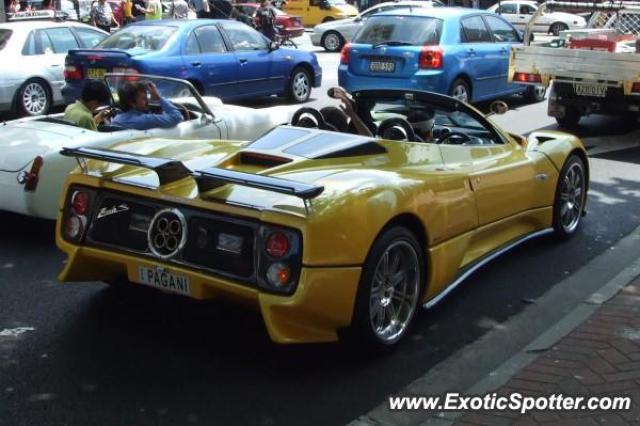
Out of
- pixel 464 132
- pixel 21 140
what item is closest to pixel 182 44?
pixel 21 140

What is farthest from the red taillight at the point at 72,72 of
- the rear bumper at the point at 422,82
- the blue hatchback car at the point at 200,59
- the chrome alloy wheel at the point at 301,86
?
the rear bumper at the point at 422,82

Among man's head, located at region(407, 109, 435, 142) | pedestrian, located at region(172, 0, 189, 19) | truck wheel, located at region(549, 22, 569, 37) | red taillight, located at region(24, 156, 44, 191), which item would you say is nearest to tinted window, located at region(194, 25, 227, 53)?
red taillight, located at region(24, 156, 44, 191)

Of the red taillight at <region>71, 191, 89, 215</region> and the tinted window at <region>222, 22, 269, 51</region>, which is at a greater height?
the tinted window at <region>222, 22, 269, 51</region>

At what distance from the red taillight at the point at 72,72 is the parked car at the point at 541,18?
22738 millimetres

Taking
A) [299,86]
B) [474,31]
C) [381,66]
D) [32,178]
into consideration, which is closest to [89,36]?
[299,86]

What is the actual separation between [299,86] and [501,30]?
3535mm

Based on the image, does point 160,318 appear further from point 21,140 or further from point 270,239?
point 21,140

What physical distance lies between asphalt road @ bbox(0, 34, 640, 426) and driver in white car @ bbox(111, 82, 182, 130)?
1369mm

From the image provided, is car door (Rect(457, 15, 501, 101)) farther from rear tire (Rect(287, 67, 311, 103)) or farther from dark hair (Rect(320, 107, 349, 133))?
dark hair (Rect(320, 107, 349, 133))

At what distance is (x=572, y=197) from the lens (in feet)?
21.4

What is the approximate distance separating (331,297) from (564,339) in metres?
1.43

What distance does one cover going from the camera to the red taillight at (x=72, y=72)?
36.8 feet

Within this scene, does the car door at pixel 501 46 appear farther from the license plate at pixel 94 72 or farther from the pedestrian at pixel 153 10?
the pedestrian at pixel 153 10

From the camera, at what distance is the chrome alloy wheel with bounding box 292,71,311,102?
1386cm
